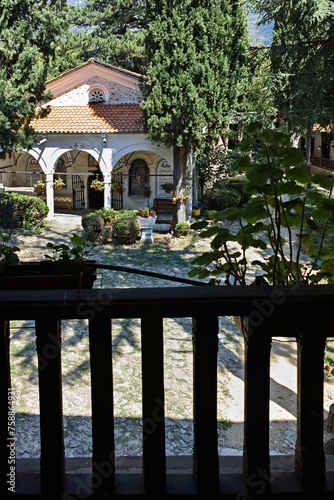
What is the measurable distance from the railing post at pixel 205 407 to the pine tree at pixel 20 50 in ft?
47.7

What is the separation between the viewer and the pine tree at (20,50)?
15048 millimetres

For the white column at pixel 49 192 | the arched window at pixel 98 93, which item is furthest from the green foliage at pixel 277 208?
the arched window at pixel 98 93

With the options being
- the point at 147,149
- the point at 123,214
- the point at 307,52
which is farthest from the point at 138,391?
the point at 147,149

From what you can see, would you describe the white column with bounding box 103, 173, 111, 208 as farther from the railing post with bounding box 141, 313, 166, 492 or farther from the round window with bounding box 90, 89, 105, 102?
the railing post with bounding box 141, 313, 166, 492

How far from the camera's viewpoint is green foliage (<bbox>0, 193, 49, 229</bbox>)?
18.1m

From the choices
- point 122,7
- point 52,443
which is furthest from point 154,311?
point 122,7

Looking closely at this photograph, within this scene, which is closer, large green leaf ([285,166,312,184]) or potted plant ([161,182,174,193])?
large green leaf ([285,166,312,184])

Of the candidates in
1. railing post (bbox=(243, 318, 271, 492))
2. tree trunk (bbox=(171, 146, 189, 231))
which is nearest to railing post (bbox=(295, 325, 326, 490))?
railing post (bbox=(243, 318, 271, 492))

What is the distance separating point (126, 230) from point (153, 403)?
572 inches

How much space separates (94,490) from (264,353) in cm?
70

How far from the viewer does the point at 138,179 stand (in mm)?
21531

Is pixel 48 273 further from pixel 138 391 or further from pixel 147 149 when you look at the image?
pixel 147 149

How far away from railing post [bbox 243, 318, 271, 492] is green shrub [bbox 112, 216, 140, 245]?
572 inches

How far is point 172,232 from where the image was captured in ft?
58.2
